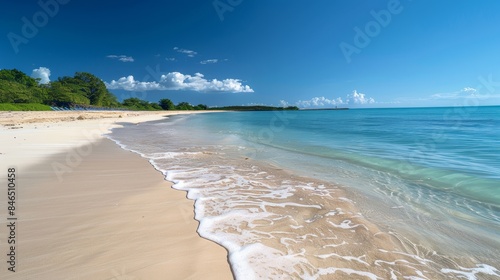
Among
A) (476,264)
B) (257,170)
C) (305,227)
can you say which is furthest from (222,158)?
(476,264)

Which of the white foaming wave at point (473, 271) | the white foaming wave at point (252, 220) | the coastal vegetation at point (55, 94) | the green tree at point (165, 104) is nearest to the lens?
the white foaming wave at point (252, 220)

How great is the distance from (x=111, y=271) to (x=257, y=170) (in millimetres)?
5868

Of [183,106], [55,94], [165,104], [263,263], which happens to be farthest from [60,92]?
[183,106]

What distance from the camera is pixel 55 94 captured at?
6881 centimetres

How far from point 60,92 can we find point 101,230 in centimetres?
8444

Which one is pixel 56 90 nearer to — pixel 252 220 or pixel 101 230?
pixel 101 230

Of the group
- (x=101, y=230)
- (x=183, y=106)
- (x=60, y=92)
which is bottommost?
(x=101, y=230)

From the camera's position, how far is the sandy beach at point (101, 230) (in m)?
2.80

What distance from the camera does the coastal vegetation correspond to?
5156 centimetres

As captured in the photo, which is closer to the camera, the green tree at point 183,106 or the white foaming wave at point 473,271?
the white foaming wave at point 473,271

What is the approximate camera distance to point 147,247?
3.25 meters

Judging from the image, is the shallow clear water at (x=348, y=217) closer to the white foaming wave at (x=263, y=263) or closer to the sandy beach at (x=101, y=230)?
the white foaming wave at (x=263, y=263)

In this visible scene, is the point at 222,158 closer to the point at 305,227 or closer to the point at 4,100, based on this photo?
the point at 305,227

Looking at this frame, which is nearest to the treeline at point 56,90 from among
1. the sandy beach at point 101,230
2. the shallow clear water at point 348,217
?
the sandy beach at point 101,230
